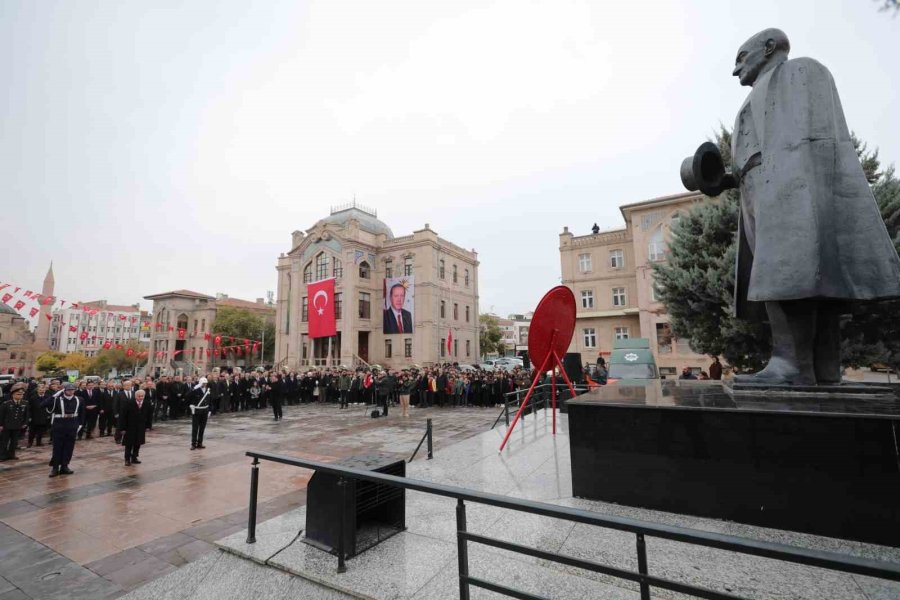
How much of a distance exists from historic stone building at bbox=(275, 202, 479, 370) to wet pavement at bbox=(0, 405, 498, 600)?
28429 millimetres

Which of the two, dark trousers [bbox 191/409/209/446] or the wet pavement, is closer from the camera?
the wet pavement

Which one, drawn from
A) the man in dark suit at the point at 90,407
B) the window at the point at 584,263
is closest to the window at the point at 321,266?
the window at the point at 584,263

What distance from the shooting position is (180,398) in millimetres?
16641

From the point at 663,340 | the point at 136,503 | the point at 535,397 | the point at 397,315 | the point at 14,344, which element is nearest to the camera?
the point at 136,503

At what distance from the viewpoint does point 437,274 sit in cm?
4238

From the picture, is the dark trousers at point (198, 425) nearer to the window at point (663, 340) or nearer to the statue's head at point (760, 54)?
the statue's head at point (760, 54)

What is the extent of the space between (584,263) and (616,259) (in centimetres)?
248

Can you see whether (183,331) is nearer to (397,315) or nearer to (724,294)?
(397,315)

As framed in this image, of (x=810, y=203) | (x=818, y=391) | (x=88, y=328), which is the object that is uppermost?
(x=88, y=328)

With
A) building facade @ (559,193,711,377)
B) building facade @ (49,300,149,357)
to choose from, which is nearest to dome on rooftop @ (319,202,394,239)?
building facade @ (559,193,711,377)

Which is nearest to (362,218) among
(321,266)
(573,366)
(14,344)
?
(321,266)

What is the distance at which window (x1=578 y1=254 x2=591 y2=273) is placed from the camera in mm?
32656

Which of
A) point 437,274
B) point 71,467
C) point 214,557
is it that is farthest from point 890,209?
point 437,274

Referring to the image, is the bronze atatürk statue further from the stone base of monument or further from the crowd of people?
the crowd of people
